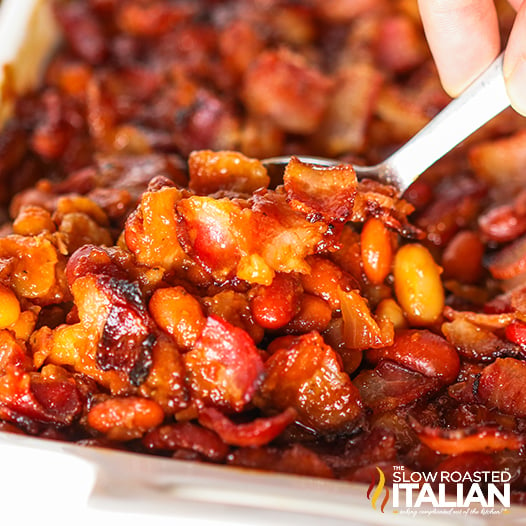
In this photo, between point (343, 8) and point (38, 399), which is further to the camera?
point (343, 8)

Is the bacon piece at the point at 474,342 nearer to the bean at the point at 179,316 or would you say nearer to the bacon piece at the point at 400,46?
the bean at the point at 179,316

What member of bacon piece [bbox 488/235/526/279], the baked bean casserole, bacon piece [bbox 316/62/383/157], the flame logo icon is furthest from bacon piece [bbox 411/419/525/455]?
bacon piece [bbox 316/62/383/157]

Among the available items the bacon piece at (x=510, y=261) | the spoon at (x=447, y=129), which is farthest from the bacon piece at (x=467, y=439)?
the spoon at (x=447, y=129)

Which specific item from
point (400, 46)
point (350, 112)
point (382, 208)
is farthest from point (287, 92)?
point (382, 208)

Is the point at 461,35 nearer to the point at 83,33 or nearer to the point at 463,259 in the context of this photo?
the point at 463,259

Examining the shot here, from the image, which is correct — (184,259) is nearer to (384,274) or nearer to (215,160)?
(215,160)
